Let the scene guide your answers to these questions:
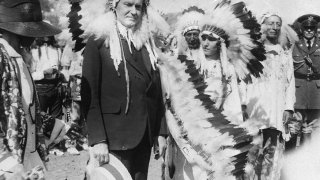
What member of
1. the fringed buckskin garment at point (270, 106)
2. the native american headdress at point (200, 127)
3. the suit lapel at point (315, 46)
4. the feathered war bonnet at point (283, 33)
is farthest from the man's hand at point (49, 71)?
the suit lapel at point (315, 46)

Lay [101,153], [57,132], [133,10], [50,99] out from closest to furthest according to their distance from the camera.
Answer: [57,132]
[101,153]
[133,10]
[50,99]

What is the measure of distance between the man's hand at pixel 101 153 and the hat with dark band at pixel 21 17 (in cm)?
85

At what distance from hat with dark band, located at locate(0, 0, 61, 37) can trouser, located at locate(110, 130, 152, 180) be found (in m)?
1.02

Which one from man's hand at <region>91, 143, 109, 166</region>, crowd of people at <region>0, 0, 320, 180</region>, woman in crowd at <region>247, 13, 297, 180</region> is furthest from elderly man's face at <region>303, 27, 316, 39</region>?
man's hand at <region>91, 143, 109, 166</region>

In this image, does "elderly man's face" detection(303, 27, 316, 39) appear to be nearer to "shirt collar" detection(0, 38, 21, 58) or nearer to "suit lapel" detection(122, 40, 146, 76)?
"suit lapel" detection(122, 40, 146, 76)

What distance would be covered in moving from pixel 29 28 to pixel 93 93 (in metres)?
0.69

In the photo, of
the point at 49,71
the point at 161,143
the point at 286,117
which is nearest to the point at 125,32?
the point at 161,143

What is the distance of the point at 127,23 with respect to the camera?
418 cm

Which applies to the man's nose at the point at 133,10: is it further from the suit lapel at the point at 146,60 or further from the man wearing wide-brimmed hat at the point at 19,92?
the man wearing wide-brimmed hat at the point at 19,92

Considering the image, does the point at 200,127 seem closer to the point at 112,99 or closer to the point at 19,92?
the point at 112,99

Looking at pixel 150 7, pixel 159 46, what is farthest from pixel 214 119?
pixel 150 7

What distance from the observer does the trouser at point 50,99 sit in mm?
8461

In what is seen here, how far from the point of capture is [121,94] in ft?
13.3

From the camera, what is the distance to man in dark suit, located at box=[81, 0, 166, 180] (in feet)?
13.1
